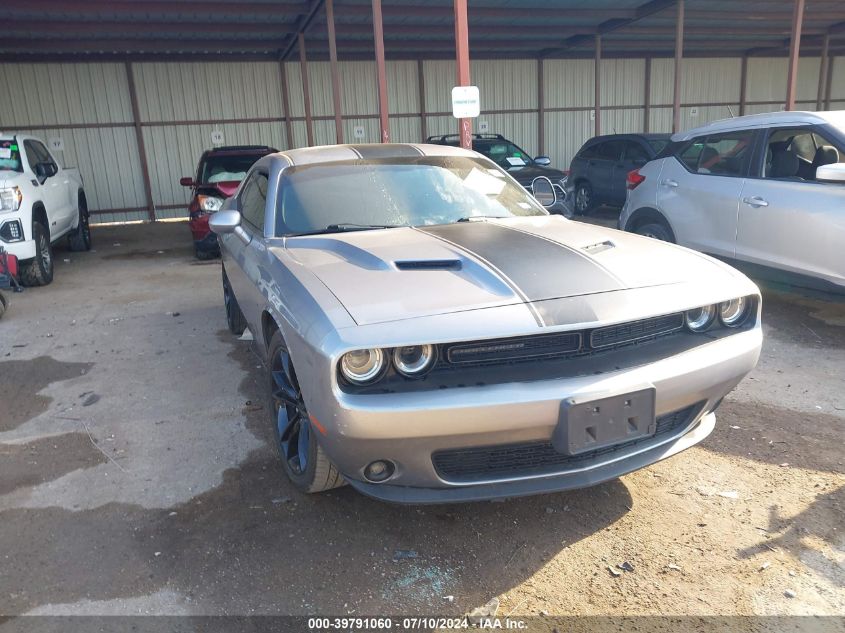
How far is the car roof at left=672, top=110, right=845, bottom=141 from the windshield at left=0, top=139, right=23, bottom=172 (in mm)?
7687

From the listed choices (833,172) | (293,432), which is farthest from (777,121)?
(293,432)

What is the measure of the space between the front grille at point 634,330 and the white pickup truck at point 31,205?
7037mm

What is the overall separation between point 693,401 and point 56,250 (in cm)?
1127

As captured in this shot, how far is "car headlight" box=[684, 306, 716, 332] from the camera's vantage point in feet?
9.24

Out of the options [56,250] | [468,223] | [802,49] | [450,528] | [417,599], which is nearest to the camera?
[417,599]

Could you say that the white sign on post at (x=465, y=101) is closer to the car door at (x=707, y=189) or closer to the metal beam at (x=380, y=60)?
the metal beam at (x=380, y=60)

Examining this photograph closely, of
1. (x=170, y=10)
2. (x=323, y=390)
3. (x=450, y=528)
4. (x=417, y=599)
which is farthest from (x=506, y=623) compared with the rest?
(x=170, y=10)

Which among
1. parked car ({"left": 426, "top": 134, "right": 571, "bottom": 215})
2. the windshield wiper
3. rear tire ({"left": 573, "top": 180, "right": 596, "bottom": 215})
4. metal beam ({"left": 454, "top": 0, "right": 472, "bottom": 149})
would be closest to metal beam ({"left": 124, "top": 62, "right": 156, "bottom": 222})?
parked car ({"left": 426, "top": 134, "right": 571, "bottom": 215})

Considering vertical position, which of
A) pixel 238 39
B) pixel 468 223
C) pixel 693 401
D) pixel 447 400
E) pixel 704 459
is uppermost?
pixel 238 39

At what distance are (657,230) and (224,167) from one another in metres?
6.13

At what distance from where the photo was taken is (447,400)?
2229 mm

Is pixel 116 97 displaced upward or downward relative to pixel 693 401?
upward

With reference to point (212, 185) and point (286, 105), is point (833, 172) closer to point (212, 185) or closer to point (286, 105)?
point (212, 185)

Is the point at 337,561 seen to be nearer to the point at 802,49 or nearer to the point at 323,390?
the point at 323,390
